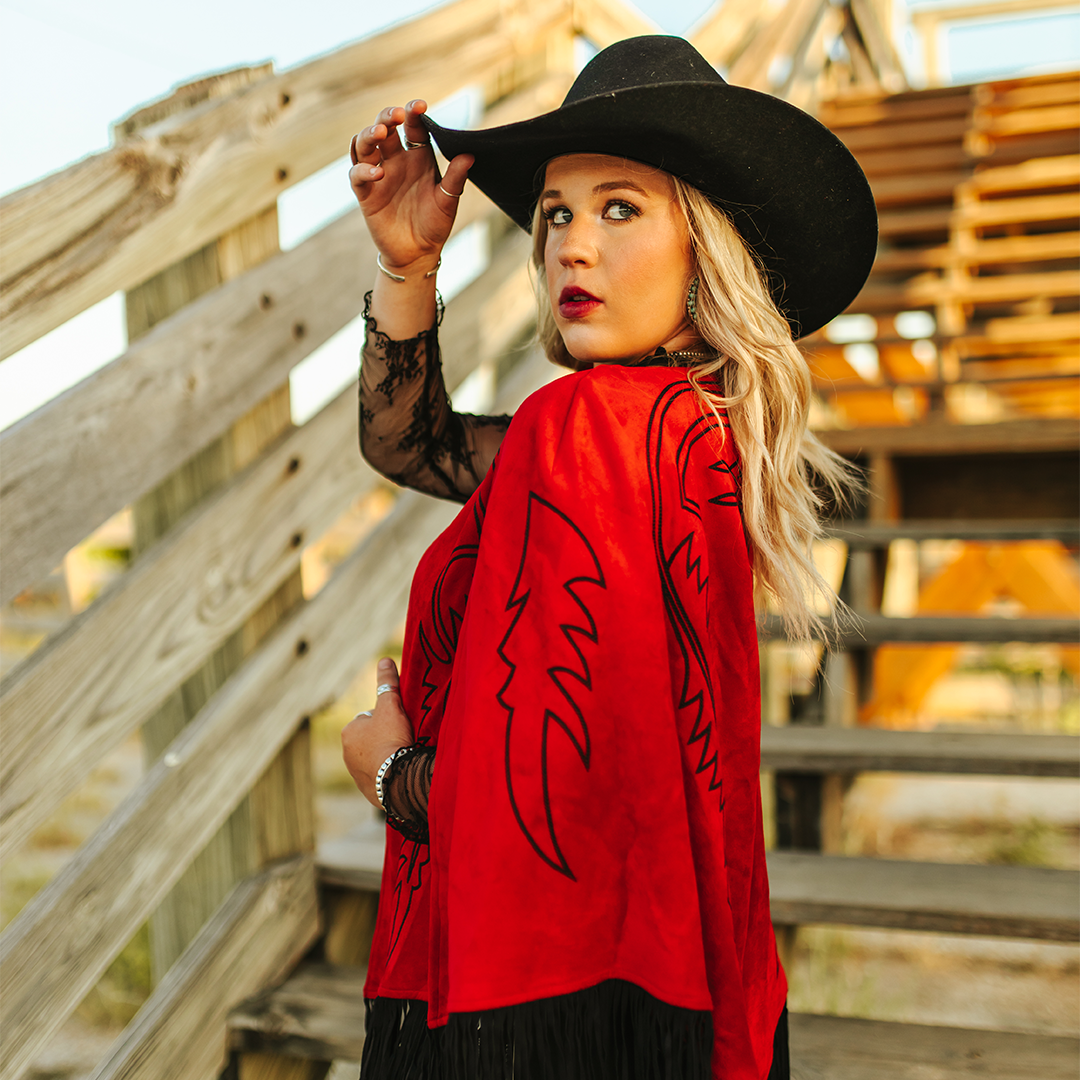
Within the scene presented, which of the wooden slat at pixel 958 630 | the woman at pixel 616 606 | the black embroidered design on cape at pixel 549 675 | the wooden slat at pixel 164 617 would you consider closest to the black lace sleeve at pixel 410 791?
the woman at pixel 616 606

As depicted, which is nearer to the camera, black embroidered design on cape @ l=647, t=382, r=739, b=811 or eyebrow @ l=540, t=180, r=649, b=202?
black embroidered design on cape @ l=647, t=382, r=739, b=811

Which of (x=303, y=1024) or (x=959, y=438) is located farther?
(x=959, y=438)

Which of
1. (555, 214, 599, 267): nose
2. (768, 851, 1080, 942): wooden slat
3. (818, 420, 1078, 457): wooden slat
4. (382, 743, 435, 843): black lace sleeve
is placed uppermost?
(818, 420, 1078, 457): wooden slat

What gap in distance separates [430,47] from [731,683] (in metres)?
1.54

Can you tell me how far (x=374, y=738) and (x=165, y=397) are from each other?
66 centimetres

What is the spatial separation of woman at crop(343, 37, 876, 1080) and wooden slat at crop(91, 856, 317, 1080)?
0.57 m

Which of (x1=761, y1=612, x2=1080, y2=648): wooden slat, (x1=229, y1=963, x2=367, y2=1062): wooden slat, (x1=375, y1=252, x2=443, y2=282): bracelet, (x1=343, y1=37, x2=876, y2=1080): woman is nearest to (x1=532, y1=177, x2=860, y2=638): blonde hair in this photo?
(x1=343, y1=37, x2=876, y2=1080): woman

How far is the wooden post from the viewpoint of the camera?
5.38ft

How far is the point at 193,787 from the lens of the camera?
155 cm

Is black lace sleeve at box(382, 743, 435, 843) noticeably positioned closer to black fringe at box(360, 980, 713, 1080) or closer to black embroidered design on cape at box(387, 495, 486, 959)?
black embroidered design on cape at box(387, 495, 486, 959)

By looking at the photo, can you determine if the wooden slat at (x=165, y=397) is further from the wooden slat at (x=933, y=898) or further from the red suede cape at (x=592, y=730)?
the wooden slat at (x=933, y=898)

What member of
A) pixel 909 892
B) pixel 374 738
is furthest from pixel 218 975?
pixel 909 892

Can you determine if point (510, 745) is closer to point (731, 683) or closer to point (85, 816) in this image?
point (731, 683)

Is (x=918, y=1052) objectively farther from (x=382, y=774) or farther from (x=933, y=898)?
(x=382, y=774)
